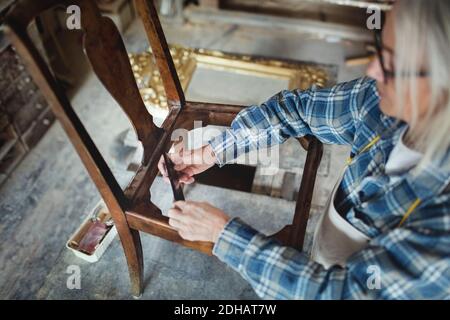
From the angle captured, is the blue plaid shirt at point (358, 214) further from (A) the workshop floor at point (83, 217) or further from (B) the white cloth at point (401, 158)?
(A) the workshop floor at point (83, 217)

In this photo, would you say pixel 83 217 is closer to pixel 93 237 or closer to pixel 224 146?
pixel 93 237

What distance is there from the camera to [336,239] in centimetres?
137

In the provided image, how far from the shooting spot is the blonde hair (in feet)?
2.99

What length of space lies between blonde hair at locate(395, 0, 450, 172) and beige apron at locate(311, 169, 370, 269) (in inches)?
Result: 13.1

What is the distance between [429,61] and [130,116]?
1063 millimetres

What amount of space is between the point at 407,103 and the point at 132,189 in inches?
41.5

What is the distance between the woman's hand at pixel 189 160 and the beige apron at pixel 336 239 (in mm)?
542

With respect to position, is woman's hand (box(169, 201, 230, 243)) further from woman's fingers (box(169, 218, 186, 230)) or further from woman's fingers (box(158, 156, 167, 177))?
woman's fingers (box(158, 156, 167, 177))

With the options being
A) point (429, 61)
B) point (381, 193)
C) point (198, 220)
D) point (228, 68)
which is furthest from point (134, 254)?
point (228, 68)

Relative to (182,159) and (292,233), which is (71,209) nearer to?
(182,159)

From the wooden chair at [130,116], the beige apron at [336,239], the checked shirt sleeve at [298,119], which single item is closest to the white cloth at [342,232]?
the beige apron at [336,239]

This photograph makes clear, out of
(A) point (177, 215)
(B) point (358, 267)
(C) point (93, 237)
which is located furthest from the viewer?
(C) point (93, 237)

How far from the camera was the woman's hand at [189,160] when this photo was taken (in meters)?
1.63

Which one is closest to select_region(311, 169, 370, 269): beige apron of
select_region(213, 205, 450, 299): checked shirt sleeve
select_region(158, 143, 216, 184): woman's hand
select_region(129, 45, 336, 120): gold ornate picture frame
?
select_region(213, 205, 450, 299): checked shirt sleeve
